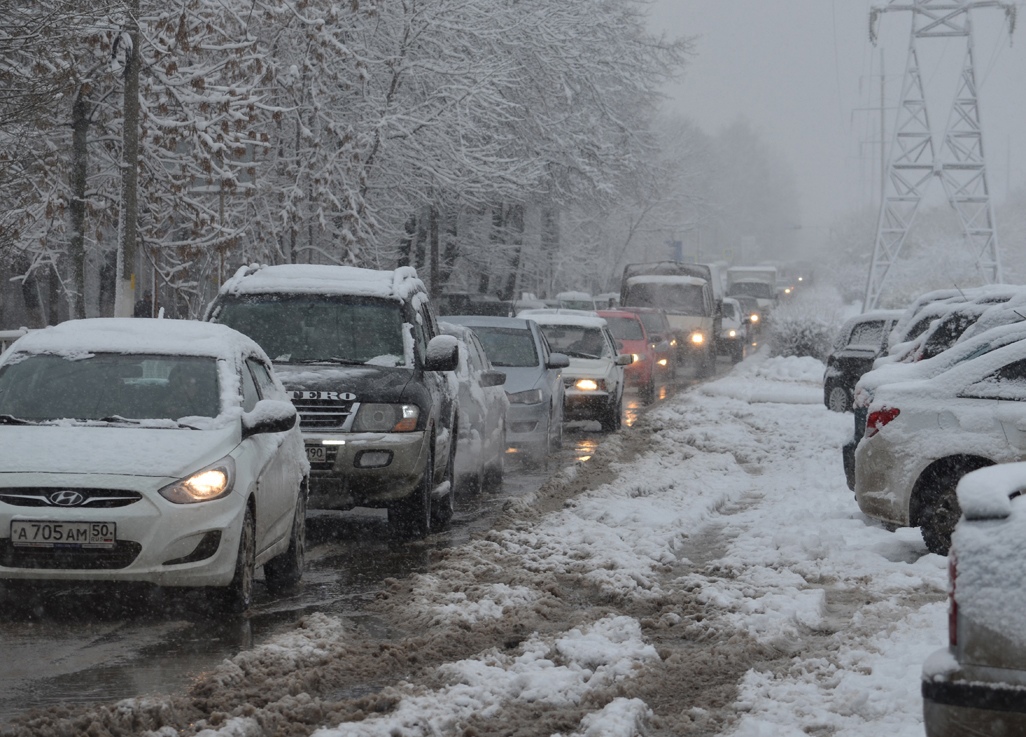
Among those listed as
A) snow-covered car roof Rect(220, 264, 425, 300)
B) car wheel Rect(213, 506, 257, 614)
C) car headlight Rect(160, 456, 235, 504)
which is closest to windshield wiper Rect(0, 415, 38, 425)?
car headlight Rect(160, 456, 235, 504)

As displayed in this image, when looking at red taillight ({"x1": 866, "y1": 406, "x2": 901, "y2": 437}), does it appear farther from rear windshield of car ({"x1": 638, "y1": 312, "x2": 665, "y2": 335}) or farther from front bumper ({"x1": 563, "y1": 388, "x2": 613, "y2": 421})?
rear windshield of car ({"x1": 638, "y1": 312, "x2": 665, "y2": 335})

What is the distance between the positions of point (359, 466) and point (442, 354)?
3.43 feet

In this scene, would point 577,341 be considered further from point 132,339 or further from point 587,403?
point 132,339

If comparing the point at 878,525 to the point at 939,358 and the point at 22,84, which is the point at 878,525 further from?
the point at 22,84

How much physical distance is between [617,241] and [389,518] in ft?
214

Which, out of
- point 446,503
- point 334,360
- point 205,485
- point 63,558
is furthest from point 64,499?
point 446,503

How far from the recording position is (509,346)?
60.7 ft

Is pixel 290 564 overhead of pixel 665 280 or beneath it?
beneath

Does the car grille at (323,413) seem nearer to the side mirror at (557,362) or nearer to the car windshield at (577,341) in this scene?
the side mirror at (557,362)

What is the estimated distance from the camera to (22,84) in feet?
62.6

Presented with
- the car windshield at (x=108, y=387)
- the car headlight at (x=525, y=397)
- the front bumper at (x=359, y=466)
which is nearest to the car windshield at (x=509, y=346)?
the car headlight at (x=525, y=397)

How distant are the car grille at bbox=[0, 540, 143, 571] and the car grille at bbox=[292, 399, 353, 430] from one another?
340cm

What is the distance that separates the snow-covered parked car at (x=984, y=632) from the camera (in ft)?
13.2

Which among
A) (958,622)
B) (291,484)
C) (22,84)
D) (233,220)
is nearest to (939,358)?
(291,484)
